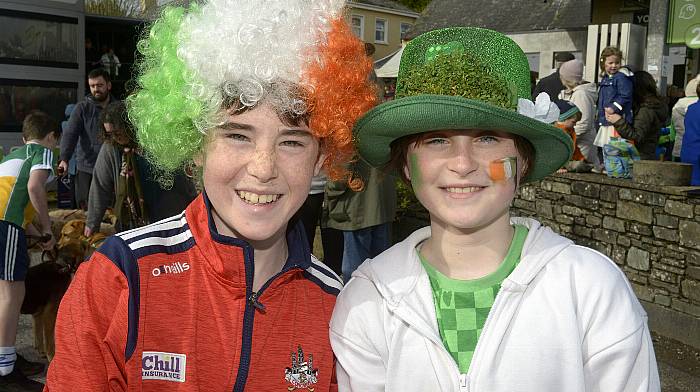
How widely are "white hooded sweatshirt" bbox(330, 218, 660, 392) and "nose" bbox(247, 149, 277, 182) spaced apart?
43 centimetres

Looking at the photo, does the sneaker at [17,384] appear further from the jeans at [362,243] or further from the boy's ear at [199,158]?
the boy's ear at [199,158]

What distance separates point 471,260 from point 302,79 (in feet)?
2.27

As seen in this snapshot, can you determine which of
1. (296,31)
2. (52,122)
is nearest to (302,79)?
(296,31)

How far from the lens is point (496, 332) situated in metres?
1.65

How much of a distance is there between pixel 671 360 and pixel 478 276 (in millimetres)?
3532

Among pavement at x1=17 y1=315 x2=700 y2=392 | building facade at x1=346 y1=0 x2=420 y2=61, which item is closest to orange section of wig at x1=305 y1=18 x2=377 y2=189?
pavement at x1=17 y1=315 x2=700 y2=392

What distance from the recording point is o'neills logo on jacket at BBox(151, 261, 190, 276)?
1663mm

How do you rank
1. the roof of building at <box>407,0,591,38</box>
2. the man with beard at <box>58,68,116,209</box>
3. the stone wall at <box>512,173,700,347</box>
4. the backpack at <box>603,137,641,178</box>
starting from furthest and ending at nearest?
1. the roof of building at <box>407,0,591,38</box>
2. the man with beard at <box>58,68,116,209</box>
3. the backpack at <box>603,137,641,178</box>
4. the stone wall at <box>512,173,700,347</box>

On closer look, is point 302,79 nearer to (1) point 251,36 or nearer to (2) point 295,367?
(1) point 251,36

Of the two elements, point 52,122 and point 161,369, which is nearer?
point 161,369

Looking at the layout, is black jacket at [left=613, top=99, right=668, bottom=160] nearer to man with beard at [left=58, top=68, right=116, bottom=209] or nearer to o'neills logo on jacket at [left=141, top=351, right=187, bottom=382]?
man with beard at [left=58, top=68, right=116, bottom=209]


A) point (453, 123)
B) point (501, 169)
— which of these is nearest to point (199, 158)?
point (453, 123)

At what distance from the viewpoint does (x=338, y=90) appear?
1.89 meters

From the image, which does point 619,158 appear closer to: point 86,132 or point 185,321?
point 185,321
